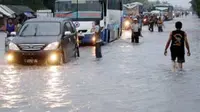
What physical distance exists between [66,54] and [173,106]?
9.06 metres

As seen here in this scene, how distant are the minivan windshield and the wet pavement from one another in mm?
1281

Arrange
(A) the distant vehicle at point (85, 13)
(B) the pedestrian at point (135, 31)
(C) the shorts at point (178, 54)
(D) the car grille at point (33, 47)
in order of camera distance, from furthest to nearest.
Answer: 1. (B) the pedestrian at point (135, 31)
2. (A) the distant vehicle at point (85, 13)
3. (D) the car grille at point (33, 47)
4. (C) the shorts at point (178, 54)

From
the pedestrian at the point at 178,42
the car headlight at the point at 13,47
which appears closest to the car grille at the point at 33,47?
the car headlight at the point at 13,47

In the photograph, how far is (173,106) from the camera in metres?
10.0

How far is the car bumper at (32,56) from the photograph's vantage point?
17281mm

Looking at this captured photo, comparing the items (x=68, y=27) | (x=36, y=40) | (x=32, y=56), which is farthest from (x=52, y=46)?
(x=68, y=27)

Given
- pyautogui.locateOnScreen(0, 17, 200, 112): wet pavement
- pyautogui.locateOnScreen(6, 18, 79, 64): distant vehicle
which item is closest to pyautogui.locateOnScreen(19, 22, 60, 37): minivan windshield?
pyautogui.locateOnScreen(6, 18, 79, 64): distant vehicle

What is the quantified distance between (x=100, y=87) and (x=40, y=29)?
22.0ft

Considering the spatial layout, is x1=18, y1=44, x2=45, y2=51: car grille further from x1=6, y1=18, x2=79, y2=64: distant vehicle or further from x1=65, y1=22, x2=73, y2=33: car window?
x1=65, y1=22, x2=73, y2=33: car window

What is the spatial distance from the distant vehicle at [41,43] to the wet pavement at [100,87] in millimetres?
401

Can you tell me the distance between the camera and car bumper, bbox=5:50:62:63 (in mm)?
17281

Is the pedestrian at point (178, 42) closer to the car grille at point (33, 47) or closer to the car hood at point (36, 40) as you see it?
the car hood at point (36, 40)

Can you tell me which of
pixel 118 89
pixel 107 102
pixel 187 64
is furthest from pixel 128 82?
pixel 187 64

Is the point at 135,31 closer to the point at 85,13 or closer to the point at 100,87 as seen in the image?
the point at 85,13
